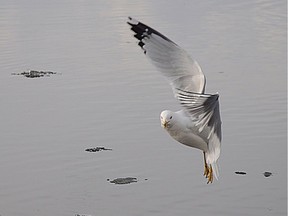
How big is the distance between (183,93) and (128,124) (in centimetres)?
411

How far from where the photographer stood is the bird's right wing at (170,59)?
12.7ft

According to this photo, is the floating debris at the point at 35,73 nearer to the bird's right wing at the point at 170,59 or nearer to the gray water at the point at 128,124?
the gray water at the point at 128,124

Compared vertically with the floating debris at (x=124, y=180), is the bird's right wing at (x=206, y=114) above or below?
above

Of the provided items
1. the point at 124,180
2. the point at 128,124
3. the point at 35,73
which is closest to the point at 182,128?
the point at 124,180

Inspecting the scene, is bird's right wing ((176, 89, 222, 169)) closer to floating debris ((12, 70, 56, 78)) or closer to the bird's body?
the bird's body

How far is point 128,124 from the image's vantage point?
7.88 meters

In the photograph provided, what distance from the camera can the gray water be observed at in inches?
249

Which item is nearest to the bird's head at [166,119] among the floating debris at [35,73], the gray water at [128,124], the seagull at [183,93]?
the seagull at [183,93]

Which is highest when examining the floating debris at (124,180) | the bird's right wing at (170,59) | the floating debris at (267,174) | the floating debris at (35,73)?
the bird's right wing at (170,59)

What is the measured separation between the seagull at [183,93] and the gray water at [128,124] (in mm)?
2154

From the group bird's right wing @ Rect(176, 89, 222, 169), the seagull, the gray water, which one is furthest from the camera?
the gray water

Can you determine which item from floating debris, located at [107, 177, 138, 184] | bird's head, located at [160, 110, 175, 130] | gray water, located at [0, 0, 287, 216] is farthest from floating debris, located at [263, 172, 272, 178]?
bird's head, located at [160, 110, 175, 130]

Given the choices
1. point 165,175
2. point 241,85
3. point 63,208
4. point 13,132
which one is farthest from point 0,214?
point 241,85

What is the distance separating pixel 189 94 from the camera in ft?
12.4
